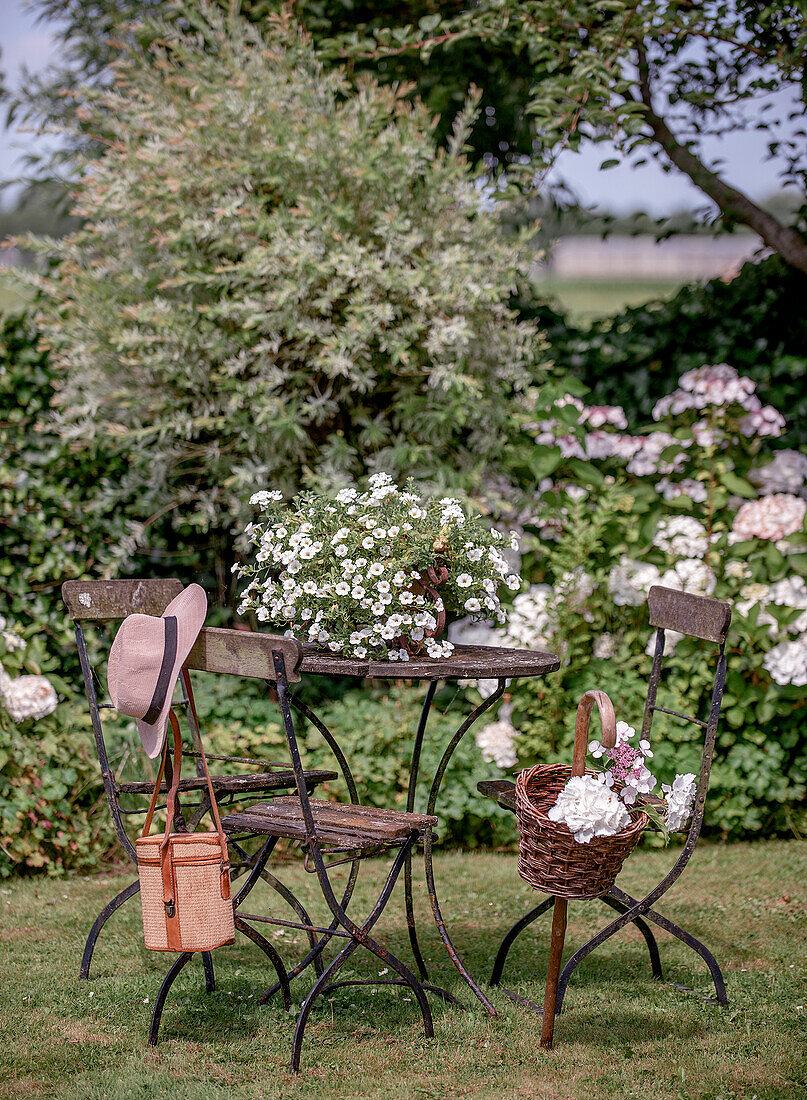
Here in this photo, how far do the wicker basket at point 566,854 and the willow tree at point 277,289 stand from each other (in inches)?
95.2

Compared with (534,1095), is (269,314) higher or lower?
higher

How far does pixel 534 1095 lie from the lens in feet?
7.93

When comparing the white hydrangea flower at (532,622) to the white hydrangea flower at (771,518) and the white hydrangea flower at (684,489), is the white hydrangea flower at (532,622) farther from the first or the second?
the white hydrangea flower at (771,518)

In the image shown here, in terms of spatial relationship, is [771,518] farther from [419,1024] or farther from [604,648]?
[419,1024]

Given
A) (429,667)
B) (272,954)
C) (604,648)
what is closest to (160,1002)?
(272,954)

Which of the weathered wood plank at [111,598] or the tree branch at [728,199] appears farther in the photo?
the tree branch at [728,199]

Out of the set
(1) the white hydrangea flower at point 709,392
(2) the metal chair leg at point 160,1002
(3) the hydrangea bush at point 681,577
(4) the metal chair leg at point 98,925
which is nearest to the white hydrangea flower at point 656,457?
(3) the hydrangea bush at point 681,577

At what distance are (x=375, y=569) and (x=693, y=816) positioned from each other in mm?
1142

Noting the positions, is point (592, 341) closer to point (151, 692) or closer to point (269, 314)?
point (269, 314)

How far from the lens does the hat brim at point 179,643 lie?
245cm

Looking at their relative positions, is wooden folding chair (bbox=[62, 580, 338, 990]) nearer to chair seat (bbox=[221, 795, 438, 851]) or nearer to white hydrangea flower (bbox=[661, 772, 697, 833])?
chair seat (bbox=[221, 795, 438, 851])

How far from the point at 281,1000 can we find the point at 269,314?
9.38 ft

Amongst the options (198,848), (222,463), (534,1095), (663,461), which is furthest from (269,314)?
(534,1095)

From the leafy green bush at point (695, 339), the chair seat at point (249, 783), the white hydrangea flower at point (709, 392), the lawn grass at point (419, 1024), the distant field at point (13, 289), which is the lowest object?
the lawn grass at point (419, 1024)
